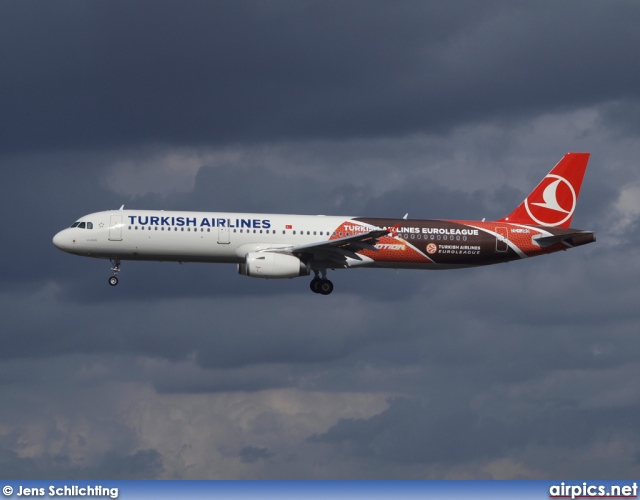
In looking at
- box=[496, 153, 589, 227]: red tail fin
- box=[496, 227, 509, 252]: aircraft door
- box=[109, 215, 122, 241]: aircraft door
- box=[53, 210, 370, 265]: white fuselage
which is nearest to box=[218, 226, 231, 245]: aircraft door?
box=[53, 210, 370, 265]: white fuselage

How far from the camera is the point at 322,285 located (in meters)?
94.2

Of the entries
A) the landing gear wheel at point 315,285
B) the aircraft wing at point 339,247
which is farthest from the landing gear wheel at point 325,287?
the aircraft wing at point 339,247

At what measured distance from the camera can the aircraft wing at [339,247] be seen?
88.6m

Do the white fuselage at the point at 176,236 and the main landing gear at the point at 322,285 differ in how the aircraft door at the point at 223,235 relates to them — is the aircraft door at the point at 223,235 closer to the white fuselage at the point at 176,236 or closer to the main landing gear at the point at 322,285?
the white fuselage at the point at 176,236

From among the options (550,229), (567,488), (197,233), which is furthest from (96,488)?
(550,229)

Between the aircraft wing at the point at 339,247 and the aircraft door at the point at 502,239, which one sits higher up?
the aircraft door at the point at 502,239

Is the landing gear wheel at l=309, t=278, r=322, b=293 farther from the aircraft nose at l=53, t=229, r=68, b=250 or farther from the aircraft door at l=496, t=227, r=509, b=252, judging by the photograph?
the aircraft nose at l=53, t=229, r=68, b=250

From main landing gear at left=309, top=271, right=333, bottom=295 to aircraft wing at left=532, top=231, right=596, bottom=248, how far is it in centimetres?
1479

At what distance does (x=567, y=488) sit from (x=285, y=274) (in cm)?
2921

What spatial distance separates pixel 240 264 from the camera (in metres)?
91.9

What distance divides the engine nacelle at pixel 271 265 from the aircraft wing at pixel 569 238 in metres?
17.6

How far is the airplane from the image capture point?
90000 millimetres

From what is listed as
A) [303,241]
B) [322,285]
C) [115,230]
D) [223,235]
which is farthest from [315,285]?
[115,230]

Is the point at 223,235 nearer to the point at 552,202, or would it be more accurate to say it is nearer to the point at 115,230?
the point at 115,230
